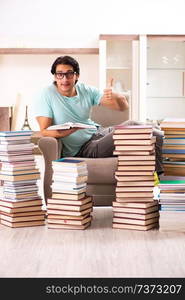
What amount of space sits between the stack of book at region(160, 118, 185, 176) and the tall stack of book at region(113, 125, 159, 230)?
0.41m

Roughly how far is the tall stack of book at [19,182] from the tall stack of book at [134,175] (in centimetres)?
57

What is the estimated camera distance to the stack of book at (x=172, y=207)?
4.04 metres

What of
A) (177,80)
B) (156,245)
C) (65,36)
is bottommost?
(156,245)

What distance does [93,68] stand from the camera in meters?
7.76

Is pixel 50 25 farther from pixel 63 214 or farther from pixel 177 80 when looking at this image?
pixel 63 214

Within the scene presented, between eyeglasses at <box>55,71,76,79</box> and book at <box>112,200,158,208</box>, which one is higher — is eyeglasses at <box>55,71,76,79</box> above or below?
above

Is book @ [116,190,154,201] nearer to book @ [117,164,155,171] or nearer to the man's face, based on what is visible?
book @ [117,164,155,171]

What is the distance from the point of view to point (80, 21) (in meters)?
7.67

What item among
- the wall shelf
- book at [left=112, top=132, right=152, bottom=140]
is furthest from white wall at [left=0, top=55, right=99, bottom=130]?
book at [left=112, top=132, right=152, bottom=140]

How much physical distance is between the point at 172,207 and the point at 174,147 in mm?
628

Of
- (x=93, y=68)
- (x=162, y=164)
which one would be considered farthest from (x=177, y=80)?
(x=162, y=164)

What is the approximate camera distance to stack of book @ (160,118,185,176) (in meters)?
4.52

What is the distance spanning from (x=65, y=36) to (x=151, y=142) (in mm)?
3887

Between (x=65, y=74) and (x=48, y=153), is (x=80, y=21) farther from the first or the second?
(x=48, y=153)
